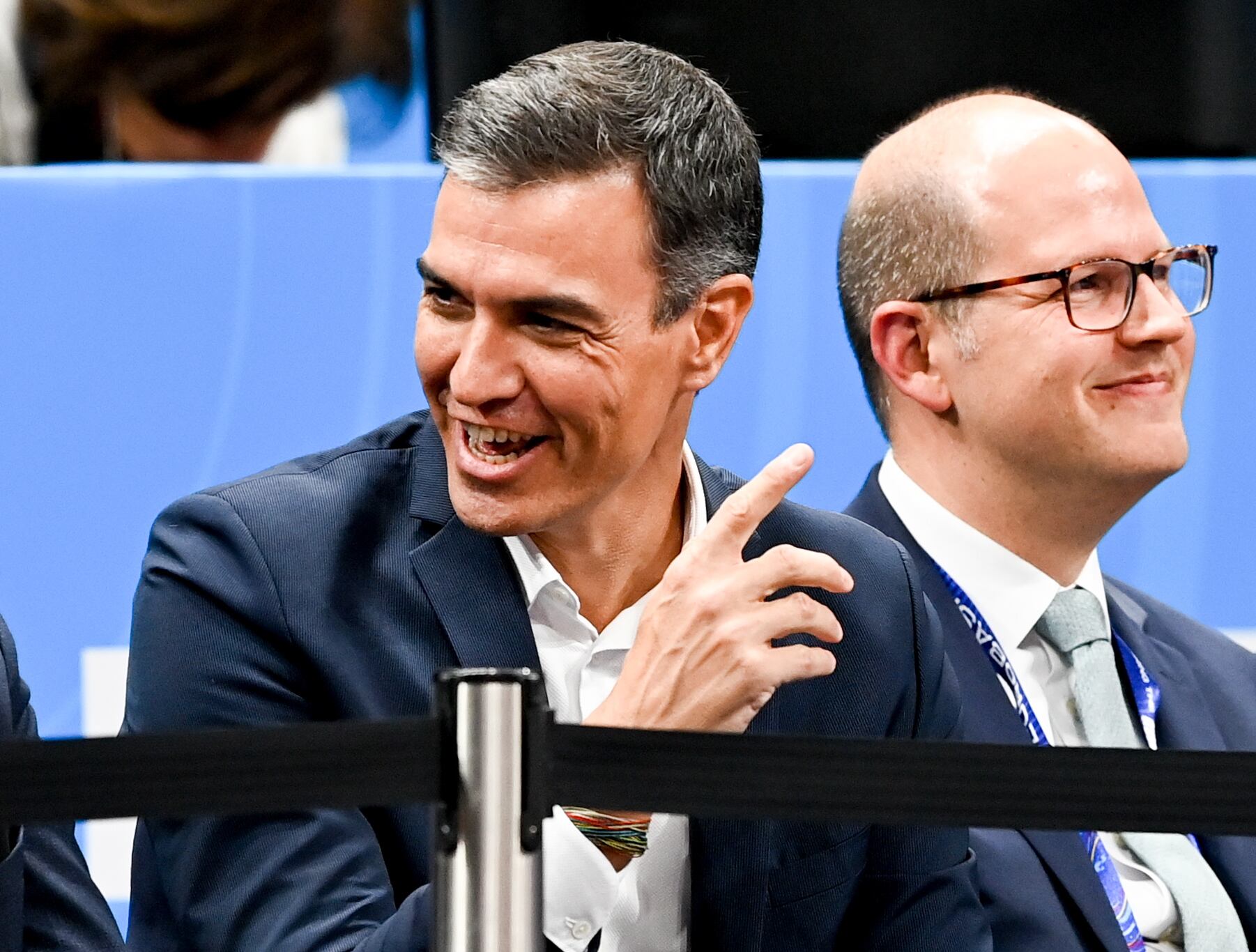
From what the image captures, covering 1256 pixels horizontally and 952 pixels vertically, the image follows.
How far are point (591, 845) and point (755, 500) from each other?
0.35 m

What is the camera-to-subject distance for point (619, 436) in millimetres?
1760

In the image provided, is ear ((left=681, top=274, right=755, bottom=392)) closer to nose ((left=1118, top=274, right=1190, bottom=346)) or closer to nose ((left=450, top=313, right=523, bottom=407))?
nose ((left=450, top=313, right=523, bottom=407))

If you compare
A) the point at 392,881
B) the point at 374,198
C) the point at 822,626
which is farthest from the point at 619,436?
the point at 374,198

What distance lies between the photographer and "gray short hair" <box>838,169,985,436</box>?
7.21 ft

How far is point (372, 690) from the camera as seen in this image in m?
1.63

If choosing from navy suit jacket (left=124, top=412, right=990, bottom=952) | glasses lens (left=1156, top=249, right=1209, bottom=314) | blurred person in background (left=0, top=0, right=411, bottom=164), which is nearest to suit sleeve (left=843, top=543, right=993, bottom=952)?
navy suit jacket (left=124, top=412, right=990, bottom=952)

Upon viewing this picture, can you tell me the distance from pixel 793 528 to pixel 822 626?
0.31 metres

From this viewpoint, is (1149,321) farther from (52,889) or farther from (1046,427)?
(52,889)

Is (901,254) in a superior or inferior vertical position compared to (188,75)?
inferior

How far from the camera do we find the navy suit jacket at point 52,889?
63.7 inches

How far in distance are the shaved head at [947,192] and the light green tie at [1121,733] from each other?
36 centimetres

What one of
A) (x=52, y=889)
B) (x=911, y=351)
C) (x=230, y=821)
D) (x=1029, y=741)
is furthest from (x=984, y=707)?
(x=52, y=889)

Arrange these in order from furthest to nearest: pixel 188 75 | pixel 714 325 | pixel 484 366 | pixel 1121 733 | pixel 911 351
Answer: pixel 188 75
pixel 911 351
pixel 1121 733
pixel 714 325
pixel 484 366

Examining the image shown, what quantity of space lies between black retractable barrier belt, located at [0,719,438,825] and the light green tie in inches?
41.0
